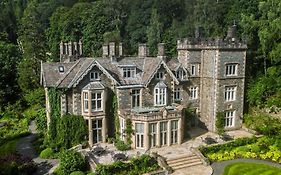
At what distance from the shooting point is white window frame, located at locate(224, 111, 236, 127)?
1603 inches

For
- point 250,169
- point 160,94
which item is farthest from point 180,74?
point 250,169

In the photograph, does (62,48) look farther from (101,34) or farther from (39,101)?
(101,34)

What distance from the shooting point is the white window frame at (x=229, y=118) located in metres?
40.7

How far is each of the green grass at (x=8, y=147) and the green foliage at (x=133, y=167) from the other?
44.4ft

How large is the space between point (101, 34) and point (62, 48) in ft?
141

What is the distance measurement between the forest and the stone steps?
15504 millimetres

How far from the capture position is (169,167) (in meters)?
29.6

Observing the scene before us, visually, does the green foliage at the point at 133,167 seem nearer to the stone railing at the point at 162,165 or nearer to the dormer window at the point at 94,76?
the stone railing at the point at 162,165

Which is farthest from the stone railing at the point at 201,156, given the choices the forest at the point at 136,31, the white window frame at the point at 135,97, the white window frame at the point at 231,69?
the forest at the point at 136,31

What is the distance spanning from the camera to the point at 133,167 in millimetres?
29078

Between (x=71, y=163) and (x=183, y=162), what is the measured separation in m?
10.6

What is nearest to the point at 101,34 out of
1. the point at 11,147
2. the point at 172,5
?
the point at 172,5

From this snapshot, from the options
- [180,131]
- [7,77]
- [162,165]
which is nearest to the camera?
[162,165]

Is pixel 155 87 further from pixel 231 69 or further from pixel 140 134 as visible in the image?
pixel 231 69
